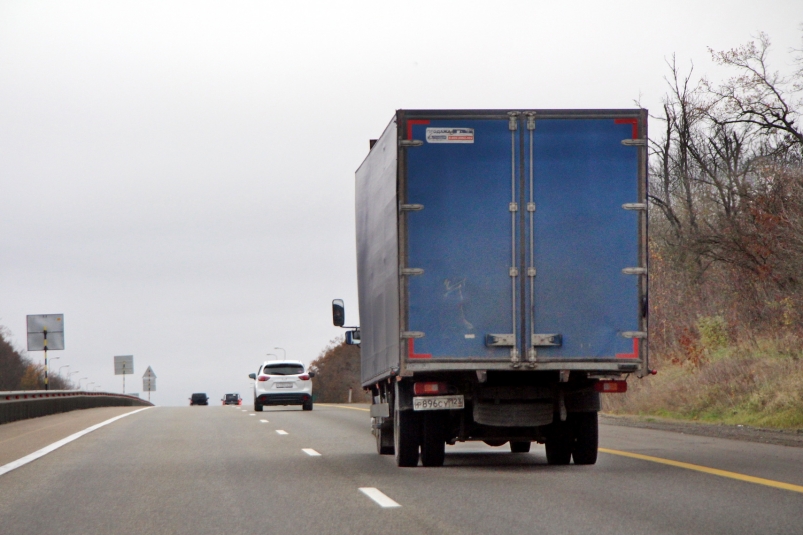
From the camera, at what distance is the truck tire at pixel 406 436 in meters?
12.8

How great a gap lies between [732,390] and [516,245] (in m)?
12.9

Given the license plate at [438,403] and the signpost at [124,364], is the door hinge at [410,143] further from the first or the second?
Result: the signpost at [124,364]

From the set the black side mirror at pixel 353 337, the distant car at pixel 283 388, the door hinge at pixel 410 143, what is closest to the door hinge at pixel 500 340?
the door hinge at pixel 410 143

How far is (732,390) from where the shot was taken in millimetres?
23344

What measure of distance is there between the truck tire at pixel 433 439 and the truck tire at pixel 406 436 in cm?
9

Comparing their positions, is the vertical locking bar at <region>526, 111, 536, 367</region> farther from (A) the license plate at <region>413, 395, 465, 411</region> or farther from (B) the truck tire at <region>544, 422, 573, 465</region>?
(B) the truck tire at <region>544, 422, 573, 465</region>

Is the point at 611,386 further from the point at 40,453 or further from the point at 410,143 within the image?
the point at 40,453

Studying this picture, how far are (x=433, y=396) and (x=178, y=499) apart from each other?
9.94 ft

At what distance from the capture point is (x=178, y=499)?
34.2 ft

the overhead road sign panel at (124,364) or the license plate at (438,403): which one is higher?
the license plate at (438,403)

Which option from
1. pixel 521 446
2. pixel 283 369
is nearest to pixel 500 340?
pixel 521 446

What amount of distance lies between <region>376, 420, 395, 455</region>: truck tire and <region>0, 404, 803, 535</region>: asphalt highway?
22cm

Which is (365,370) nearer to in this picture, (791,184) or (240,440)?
(240,440)

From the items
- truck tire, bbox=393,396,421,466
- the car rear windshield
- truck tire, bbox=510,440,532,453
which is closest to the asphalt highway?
truck tire, bbox=393,396,421,466
